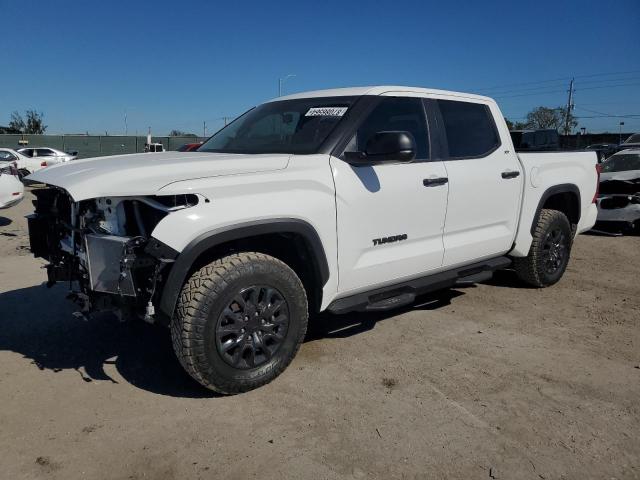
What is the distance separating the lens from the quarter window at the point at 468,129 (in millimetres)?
4289

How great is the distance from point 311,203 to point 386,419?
1.36m

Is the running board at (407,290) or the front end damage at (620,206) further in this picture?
the front end damage at (620,206)

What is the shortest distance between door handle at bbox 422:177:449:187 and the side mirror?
0.47 m

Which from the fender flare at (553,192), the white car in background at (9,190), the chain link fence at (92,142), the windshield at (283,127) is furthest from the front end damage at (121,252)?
the chain link fence at (92,142)

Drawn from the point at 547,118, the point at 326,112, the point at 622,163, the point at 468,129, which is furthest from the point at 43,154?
the point at 547,118

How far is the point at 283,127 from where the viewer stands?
13.2ft

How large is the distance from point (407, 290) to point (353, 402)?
105cm

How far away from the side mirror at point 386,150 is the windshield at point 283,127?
293 millimetres

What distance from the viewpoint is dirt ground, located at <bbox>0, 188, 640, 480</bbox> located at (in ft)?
8.43

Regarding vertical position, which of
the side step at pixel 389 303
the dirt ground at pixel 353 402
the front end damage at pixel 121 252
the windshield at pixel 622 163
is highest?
the windshield at pixel 622 163

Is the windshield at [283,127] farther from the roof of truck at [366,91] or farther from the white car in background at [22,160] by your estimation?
the white car in background at [22,160]

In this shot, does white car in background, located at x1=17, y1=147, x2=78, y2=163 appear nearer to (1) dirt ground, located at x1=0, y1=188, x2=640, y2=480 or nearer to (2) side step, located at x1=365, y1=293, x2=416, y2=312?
(1) dirt ground, located at x1=0, y1=188, x2=640, y2=480

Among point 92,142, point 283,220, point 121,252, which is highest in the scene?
point 92,142

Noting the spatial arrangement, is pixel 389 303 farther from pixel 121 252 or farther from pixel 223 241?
pixel 121 252
